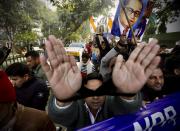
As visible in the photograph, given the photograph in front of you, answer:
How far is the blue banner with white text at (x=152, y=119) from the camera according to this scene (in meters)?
1.79

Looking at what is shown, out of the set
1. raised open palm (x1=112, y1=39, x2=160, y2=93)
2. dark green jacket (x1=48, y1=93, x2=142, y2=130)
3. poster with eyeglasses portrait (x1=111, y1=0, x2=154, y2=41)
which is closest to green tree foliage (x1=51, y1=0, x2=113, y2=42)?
poster with eyeglasses portrait (x1=111, y1=0, x2=154, y2=41)

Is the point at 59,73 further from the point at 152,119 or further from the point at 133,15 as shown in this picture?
the point at 133,15

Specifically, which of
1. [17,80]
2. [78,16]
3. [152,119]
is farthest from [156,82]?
[78,16]

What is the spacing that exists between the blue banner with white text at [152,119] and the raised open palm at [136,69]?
0.22 metres

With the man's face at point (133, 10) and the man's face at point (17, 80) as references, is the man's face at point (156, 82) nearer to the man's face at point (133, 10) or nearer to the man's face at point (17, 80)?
the man's face at point (17, 80)

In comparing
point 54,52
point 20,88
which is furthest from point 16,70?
point 54,52

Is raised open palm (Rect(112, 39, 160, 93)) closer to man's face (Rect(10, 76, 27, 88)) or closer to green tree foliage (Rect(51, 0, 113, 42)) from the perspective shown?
man's face (Rect(10, 76, 27, 88))

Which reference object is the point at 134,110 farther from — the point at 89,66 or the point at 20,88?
the point at 89,66

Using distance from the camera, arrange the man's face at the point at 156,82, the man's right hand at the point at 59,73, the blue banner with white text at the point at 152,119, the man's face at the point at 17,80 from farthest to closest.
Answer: the man's face at the point at 17,80, the man's face at the point at 156,82, the blue banner with white text at the point at 152,119, the man's right hand at the point at 59,73

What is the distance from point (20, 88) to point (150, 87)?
5.36 feet

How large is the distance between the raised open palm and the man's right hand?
24 centimetres

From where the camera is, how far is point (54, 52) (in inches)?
67.0

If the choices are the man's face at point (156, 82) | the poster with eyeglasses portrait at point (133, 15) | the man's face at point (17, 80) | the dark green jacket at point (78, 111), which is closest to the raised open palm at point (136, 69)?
the dark green jacket at point (78, 111)

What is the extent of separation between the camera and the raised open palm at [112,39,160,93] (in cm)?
174
